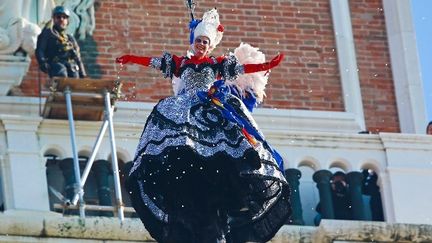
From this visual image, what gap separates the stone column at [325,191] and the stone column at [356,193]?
0.60ft

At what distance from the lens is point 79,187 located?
79.4ft

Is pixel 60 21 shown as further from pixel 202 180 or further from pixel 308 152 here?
pixel 202 180

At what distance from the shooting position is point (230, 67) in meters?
19.8

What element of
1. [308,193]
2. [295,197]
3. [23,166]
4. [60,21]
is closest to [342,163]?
[308,193]

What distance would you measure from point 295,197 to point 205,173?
636cm

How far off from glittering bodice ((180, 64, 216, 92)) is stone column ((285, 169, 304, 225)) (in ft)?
17.2

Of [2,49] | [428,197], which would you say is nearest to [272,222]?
[428,197]

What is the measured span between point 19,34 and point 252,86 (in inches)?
309

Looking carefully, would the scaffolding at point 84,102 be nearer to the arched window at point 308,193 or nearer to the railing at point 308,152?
the railing at point 308,152

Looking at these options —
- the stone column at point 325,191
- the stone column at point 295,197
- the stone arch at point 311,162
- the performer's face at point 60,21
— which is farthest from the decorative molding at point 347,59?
the performer's face at point 60,21

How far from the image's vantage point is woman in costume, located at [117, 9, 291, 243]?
19000mm

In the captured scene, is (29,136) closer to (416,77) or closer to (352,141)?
(352,141)

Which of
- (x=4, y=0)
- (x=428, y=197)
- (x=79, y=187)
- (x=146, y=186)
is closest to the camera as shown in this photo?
(x=146, y=186)

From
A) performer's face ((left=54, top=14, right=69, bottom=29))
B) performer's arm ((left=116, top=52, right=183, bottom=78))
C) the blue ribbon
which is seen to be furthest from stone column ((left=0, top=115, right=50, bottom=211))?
the blue ribbon
